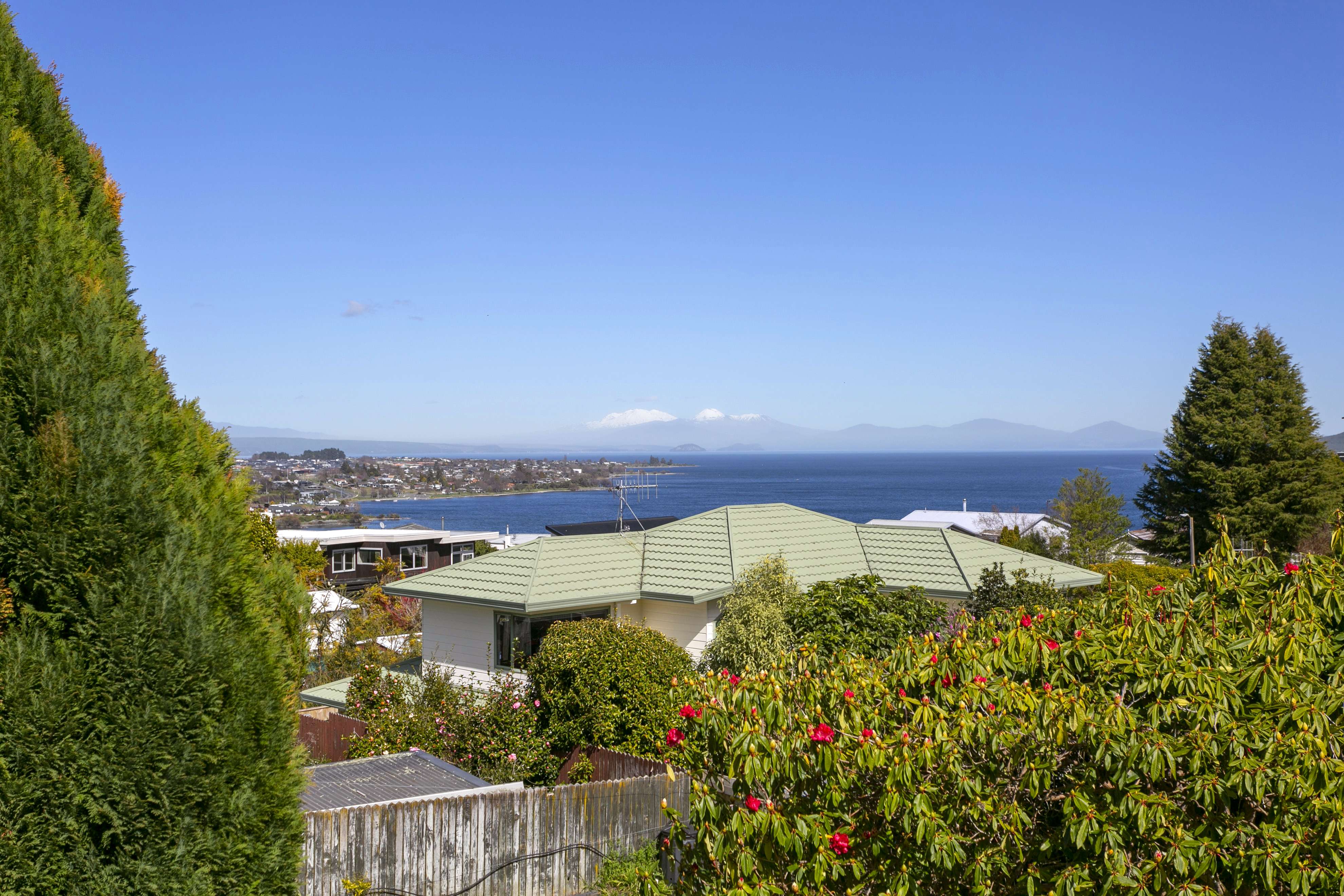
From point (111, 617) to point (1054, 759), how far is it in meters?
4.86

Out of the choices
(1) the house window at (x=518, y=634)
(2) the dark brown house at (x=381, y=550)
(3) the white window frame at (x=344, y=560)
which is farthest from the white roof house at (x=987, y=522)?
(1) the house window at (x=518, y=634)

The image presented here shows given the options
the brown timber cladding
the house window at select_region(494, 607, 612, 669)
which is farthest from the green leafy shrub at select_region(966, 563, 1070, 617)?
the brown timber cladding

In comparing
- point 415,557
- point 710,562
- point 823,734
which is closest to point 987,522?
point 415,557

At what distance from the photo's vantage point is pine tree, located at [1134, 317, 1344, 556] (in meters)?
48.0

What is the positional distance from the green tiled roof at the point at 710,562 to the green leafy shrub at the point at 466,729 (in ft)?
13.6

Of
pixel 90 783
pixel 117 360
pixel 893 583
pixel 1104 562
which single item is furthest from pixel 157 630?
pixel 1104 562

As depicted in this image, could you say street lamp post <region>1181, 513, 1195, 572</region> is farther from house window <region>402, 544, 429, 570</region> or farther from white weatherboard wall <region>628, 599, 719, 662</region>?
house window <region>402, 544, 429, 570</region>

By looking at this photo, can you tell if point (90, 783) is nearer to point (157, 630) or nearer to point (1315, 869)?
point (157, 630)

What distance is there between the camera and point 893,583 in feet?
77.4

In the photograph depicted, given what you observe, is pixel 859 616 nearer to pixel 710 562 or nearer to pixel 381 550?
pixel 710 562

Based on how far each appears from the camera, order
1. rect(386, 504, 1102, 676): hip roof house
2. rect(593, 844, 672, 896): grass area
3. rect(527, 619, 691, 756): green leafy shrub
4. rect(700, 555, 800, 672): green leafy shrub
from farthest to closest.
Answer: rect(386, 504, 1102, 676): hip roof house
rect(700, 555, 800, 672): green leafy shrub
rect(527, 619, 691, 756): green leafy shrub
rect(593, 844, 672, 896): grass area

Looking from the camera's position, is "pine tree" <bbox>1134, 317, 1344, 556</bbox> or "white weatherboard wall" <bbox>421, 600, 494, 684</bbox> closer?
"white weatherboard wall" <bbox>421, 600, 494, 684</bbox>

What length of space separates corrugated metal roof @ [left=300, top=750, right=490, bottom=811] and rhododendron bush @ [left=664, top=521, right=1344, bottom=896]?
223 inches

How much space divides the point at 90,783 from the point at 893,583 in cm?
2101
